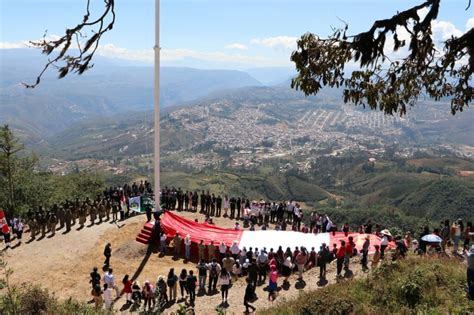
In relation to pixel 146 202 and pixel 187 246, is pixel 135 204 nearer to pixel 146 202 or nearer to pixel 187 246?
pixel 146 202

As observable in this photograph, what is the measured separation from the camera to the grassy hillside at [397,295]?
1241 cm

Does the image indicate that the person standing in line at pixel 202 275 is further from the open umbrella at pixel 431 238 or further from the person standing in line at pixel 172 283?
the open umbrella at pixel 431 238

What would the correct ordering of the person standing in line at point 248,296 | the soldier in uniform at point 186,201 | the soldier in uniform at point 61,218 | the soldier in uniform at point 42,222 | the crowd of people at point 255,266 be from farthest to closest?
the soldier in uniform at point 186,201, the soldier in uniform at point 61,218, the soldier in uniform at point 42,222, the crowd of people at point 255,266, the person standing in line at point 248,296

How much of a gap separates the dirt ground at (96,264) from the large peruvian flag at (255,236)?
1.58 meters

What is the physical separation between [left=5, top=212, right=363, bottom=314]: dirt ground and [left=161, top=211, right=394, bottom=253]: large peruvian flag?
1582 mm

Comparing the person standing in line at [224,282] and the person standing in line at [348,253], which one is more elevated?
the person standing in line at [348,253]

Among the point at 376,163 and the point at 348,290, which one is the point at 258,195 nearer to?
the point at 376,163

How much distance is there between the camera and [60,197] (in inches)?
1607

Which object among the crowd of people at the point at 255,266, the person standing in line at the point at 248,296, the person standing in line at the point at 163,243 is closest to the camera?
the person standing in line at the point at 248,296

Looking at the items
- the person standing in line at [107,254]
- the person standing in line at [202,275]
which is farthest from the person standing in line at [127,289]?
the person standing in line at [107,254]

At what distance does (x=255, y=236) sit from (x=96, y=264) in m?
7.88

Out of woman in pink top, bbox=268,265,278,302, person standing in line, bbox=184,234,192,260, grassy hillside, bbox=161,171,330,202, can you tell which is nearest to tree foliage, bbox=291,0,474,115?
woman in pink top, bbox=268,265,278,302

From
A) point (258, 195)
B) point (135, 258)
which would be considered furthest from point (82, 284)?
point (258, 195)

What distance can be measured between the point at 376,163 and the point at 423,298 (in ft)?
619
